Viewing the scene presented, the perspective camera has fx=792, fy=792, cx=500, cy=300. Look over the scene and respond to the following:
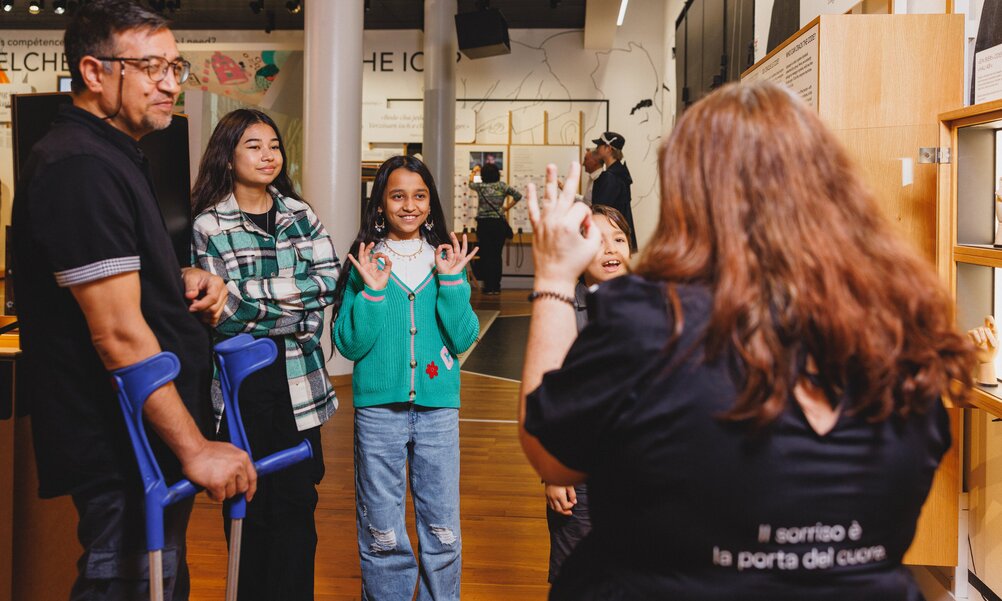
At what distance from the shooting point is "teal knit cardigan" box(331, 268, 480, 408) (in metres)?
2.10

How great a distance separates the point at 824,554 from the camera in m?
0.90

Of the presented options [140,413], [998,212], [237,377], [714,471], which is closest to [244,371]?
[237,377]

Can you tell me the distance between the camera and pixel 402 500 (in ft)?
7.11

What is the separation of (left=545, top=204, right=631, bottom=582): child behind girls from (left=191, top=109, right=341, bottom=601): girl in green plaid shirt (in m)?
0.64

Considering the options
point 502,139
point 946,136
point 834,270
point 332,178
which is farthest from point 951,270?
point 502,139

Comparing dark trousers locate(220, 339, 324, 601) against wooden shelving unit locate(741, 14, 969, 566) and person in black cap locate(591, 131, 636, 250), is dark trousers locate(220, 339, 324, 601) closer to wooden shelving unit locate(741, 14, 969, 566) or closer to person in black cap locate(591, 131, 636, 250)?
wooden shelving unit locate(741, 14, 969, 566)

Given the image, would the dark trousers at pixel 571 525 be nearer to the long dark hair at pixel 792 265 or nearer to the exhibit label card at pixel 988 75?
the long dark hair at pixel 792 265

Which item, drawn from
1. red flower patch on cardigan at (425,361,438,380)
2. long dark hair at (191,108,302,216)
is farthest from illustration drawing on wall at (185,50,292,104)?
red flower patch on cardigan at (425,361,438,380)

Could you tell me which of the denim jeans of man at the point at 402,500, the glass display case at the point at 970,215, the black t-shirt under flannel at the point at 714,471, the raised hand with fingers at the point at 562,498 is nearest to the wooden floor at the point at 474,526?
the denim jeans of man at the point at 402,500

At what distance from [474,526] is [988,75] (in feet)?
7.80

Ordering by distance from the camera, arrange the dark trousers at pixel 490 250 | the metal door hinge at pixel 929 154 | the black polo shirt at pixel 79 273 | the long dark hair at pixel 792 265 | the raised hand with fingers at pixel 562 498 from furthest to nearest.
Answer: the dark trousers at pixel 490 250
the metal door hinge at pixel 929 154
the raised hand with fingers at pixel 562 498
the black polo shirt at pixel 79 273
the long dark hair at pixel 792 265

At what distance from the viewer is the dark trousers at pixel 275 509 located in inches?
79.0

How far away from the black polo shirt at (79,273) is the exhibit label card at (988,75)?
228 centimetres

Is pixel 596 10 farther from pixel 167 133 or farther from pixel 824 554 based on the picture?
pixel 824 554
